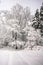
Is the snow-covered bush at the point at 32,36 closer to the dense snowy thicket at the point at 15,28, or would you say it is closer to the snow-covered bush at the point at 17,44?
the dense snowy thicket at the point at 15,28

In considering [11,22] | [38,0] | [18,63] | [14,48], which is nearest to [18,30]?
[11,22]

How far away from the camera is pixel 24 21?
449cm

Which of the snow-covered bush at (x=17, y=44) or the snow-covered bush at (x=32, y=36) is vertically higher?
the snow-covered bush at (x=32, y=36)

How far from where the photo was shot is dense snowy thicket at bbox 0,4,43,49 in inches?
168

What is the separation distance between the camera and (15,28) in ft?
15.0

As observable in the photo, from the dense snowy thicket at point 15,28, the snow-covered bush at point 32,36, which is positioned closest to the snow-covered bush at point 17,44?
the dense snowy thicket at point 15,28

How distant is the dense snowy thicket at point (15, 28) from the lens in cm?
427

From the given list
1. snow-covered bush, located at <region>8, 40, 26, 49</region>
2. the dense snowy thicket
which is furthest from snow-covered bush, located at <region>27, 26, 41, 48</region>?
snow-covered bush, located at <region>8, 40, 26, 49</region>

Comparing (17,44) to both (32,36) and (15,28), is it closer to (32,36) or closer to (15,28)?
(15,28)

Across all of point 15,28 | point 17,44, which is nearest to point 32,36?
point 17,44

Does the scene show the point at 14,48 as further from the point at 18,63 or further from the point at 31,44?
the point at 18,63

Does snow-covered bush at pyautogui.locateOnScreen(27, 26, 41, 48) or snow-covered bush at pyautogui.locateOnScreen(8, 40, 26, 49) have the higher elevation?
snow-covered bush at pyautogui.locateOnScreen(27, 26, 41, 48)

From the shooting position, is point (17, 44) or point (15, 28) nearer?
point (17, 44)

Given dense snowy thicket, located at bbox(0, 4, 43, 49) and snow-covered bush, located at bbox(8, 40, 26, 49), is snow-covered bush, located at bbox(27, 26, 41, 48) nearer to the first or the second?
dense snowy thicket, located at bbox(0, 4, 43, 49)
